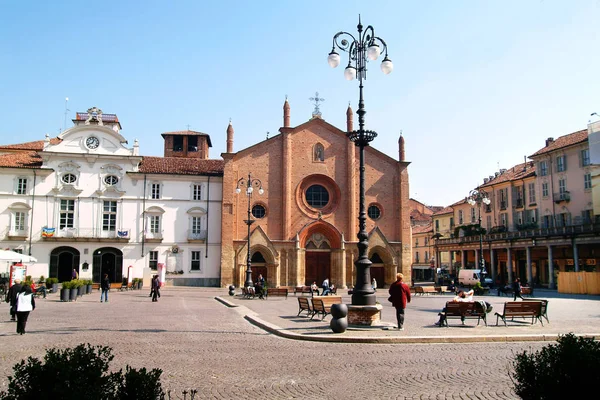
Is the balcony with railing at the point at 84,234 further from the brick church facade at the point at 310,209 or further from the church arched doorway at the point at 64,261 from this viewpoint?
the brick church facade at the point at 310,209

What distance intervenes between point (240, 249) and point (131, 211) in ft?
32.0

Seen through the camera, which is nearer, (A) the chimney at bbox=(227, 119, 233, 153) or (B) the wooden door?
(A) the chimney at bbox=(227, 119, 233, 153)

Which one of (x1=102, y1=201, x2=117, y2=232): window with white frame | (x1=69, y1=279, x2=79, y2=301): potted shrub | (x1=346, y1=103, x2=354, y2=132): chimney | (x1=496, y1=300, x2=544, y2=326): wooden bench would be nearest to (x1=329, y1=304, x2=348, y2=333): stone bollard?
(x1=496, y1=300, x2=544, y2=326): wooden bench

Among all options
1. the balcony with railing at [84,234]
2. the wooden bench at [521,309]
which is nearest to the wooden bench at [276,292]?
the wooden bench at [521,309]

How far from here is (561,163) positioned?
4538 cm

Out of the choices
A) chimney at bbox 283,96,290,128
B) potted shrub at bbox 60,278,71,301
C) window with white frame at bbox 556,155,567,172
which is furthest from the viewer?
window with white frame at bbox 556,155,567,172

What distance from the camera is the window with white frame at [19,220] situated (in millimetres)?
41344

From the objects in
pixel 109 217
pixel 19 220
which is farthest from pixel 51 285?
pixel 19 220

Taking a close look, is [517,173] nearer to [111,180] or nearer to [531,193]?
[531,193]

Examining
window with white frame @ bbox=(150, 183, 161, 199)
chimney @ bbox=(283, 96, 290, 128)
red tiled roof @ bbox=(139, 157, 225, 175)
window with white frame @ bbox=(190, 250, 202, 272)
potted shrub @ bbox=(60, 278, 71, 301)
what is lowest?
potted shrub @ bbox=(60, 278, 71, 301)

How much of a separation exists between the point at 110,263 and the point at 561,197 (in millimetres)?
38814

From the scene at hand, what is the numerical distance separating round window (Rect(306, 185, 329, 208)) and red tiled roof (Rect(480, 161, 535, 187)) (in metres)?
20.3

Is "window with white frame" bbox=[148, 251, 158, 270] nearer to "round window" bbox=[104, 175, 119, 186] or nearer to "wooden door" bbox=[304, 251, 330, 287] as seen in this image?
"round window" bbox=[104, 175, 119, 186]

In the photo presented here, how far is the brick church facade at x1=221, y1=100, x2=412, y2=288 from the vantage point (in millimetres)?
42594
